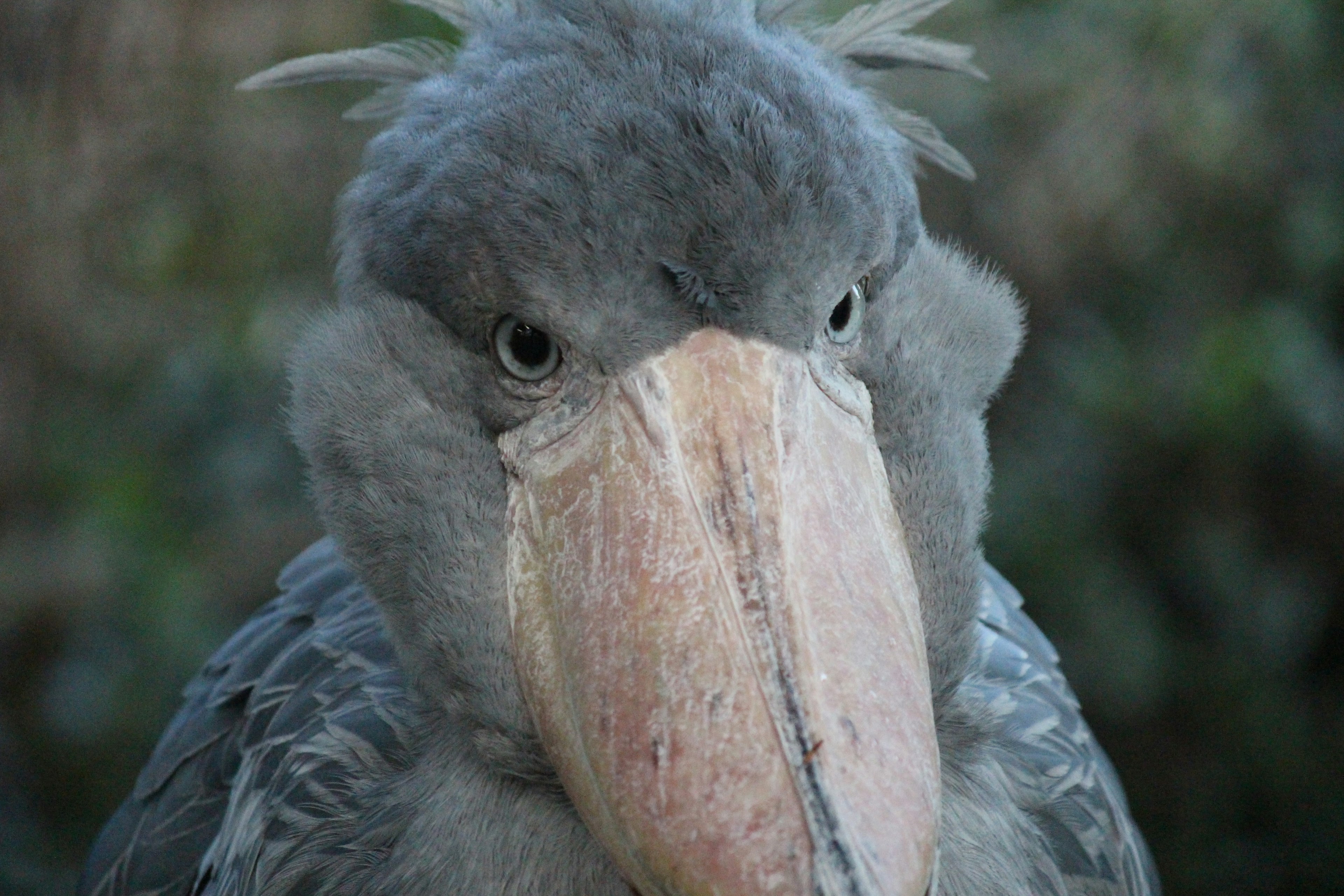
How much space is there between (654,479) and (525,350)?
192 mm

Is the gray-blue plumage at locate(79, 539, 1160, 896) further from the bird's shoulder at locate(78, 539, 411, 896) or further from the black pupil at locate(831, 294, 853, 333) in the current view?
the black pupil at locate(831, 294, 853, 333)

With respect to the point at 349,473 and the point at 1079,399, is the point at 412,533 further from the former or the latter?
the point at 1079,399

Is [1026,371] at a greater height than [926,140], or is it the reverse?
[926,140]

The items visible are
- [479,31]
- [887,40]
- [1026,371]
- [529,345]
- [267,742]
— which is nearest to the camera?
[529,345]

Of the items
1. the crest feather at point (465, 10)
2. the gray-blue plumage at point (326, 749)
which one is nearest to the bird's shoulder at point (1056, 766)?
the gray-blue plumage at point (326, 749)

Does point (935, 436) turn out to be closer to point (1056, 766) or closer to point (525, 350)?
point (525, 350)

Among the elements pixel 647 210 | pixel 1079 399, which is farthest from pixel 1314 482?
pixel 647 210

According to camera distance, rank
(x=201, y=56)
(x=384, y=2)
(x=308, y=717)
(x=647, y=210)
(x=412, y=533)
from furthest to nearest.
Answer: (x=384, y=2) < (x=201, y=56) < (x=308, y=717) < (x=412, y=533) < (x=647, y=210)

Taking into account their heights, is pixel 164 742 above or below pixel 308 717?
below

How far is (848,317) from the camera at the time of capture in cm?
136

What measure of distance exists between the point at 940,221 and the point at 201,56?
5.78 ft

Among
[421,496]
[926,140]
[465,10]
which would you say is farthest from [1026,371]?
[421,496]

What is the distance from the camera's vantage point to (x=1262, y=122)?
3.38m

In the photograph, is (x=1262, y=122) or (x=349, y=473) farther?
(x=1262, y=122)
